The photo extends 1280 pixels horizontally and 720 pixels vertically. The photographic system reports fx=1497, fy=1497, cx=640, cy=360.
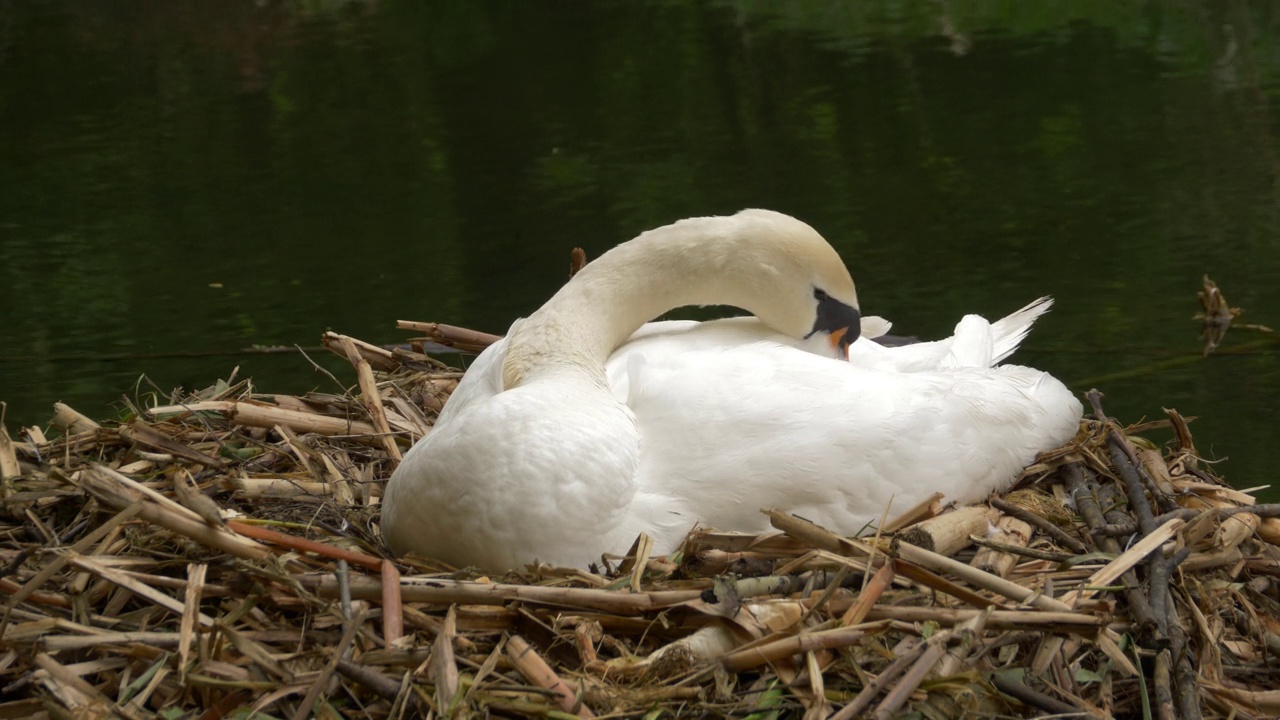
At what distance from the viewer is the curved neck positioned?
4.50 m

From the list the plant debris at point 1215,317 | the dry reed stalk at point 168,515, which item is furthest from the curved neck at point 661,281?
the plant debris at point 1215,317

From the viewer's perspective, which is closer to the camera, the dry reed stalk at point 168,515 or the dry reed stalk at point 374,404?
the dry reed stalk at point 168,515

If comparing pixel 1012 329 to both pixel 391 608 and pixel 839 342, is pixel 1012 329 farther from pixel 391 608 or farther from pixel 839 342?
pixel 391 608

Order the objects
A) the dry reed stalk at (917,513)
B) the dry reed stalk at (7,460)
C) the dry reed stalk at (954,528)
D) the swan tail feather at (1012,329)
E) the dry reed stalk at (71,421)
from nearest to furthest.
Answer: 1. the dry reed stalk at (954,528)
2. the dry reed stalk at (917,513)
3. the dry reed stalk at (7,460)
4. the dry reed stalk at (71,421)
5. the swan tail feather at (1012,329)

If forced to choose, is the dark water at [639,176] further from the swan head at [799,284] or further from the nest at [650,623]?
the nest at [650,623]

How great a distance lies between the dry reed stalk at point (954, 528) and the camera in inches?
149

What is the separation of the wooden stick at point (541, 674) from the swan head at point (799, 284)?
5.31 ft

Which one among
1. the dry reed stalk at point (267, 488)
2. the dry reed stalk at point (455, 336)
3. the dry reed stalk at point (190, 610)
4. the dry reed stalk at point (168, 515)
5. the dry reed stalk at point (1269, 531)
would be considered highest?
the dry reed stalk at point (168, 515)

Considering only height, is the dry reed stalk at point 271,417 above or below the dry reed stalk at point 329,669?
below

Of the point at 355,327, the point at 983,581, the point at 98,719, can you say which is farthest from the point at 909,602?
the point at 355,327

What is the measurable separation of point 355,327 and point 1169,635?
5304 millimetres

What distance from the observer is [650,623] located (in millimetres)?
3332

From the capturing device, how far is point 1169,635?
3465 mm

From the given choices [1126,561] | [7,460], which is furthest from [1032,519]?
[7,460]
